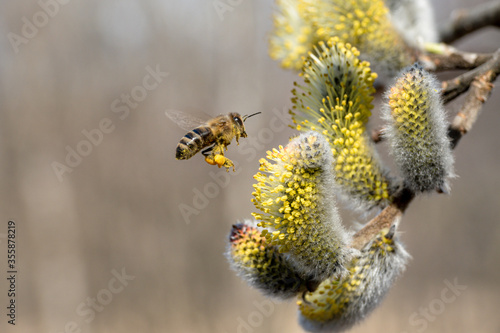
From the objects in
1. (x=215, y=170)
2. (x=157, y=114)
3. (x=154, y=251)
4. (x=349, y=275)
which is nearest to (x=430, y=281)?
(x=215, y=170)

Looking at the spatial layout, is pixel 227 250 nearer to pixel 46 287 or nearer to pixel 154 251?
pixel 154 251

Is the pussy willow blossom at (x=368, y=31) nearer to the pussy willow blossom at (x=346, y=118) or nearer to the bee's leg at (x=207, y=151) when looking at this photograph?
the pussy willow blossom at (x=346, y=118)

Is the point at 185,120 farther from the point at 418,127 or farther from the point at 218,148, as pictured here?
the point at 418,127

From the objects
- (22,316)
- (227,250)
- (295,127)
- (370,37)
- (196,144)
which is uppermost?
(370,37)

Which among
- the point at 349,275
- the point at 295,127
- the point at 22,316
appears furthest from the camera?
the point at 22,316

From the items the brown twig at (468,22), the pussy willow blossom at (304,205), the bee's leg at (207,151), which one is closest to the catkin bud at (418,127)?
the pussy willow blossom at (304,205)

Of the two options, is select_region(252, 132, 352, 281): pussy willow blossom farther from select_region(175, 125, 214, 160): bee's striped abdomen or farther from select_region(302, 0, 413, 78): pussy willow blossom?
select_region(302, 0, 413, 78): pussy willow blossom
